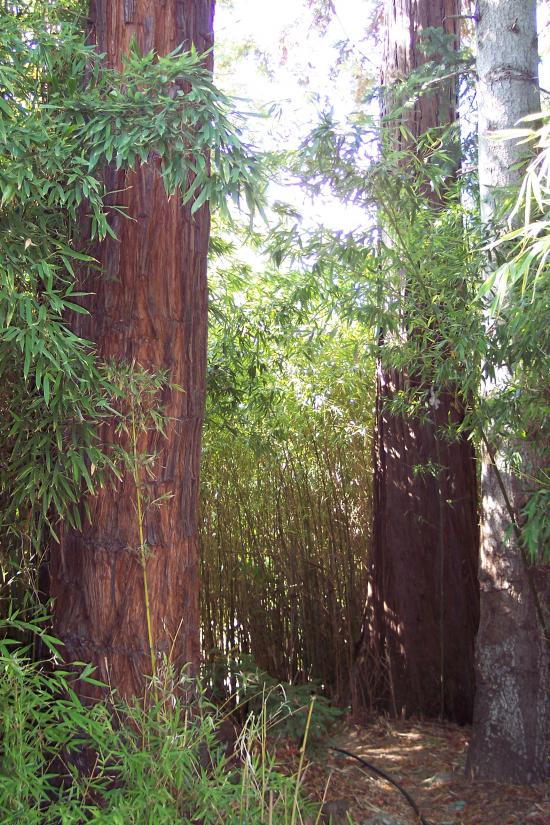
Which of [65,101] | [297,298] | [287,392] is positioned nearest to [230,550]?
[287,392]

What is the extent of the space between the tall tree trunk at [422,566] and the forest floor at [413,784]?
193 mm

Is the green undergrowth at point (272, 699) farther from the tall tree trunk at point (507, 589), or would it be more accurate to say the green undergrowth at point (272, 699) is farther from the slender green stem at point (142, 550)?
the slender green stem at point (142, 550)

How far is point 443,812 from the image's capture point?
125 inches

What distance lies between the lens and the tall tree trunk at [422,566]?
13.3ft

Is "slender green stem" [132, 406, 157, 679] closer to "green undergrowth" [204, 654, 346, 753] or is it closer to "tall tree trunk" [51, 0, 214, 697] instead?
"tall tree trunk" [51, 0, 214, 697]

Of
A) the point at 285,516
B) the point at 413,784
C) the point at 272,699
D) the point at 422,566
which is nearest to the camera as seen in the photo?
the point at 413,784

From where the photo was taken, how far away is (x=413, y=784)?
3.40m

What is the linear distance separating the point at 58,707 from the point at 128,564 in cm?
49

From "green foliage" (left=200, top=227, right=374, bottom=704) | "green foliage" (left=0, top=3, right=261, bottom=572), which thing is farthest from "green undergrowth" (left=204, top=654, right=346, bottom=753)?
"green foliage" (left=0, top=3, right=261, bottom=572)

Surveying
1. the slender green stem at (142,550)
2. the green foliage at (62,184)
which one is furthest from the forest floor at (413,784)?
the green foliage at (62,184)

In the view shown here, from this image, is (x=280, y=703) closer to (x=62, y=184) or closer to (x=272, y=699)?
(x=272, y=699)

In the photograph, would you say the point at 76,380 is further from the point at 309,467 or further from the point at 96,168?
the point at 309,467

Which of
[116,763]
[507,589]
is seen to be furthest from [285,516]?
[116,763]

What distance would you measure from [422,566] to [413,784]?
106cm
